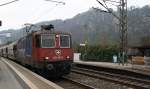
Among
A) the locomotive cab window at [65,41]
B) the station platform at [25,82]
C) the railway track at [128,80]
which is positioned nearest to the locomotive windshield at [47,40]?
the locomotive cab window at [65,41]

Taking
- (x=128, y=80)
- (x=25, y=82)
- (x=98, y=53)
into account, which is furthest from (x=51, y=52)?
(x=98, y=53)

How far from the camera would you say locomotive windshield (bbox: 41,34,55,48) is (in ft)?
73.7

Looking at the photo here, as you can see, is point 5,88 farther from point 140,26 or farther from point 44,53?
point 140,26

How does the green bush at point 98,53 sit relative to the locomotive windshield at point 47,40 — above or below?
below

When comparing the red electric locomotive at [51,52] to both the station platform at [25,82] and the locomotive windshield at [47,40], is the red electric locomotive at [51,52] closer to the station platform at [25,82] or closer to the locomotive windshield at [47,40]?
the locomotive windshield at [47,40]

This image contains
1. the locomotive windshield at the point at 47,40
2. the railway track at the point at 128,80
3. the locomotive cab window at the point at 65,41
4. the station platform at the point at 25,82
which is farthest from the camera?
the locomotive cab window at the point at 65,41

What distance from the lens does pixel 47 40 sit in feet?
74.4

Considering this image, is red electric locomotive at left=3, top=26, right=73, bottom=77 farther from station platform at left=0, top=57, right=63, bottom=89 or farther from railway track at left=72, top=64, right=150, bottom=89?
railway track at left=72, top=64, right=150, bottom=89

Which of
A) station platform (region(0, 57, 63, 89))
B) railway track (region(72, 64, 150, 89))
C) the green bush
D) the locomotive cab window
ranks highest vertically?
Result: the locomotive cab window

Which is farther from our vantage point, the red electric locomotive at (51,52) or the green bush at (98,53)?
the green bush at (98,53)

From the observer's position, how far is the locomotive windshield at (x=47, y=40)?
73.7 feet

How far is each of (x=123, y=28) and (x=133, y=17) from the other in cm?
5619

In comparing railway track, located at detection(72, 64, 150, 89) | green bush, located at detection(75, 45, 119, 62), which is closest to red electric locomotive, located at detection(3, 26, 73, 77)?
railway track, located at detection(72, 64, 150, 89)

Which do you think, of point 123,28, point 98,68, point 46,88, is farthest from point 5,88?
point 123,28
